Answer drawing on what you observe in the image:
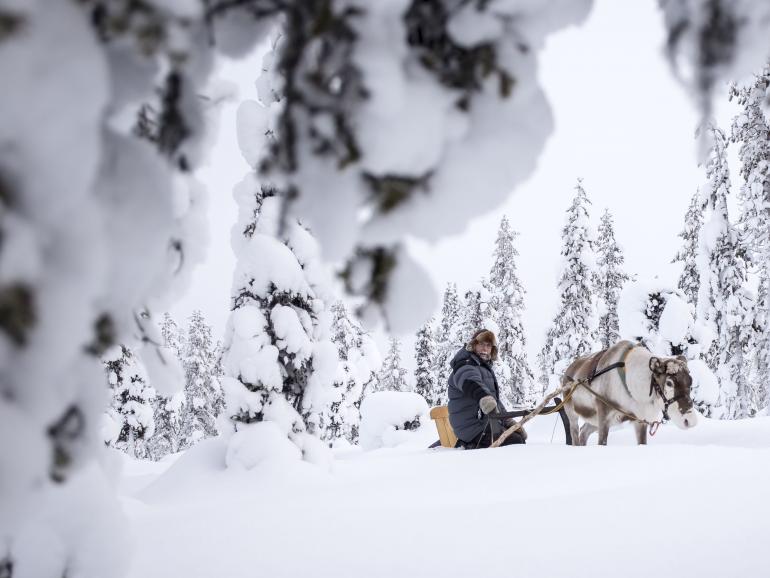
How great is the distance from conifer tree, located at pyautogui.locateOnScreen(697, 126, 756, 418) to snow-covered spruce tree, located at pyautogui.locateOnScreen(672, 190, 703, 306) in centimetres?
387

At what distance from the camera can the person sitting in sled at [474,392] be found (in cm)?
735

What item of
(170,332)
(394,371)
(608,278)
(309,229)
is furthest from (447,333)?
(309,229)

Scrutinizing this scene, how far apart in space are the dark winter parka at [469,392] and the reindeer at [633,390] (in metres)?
1.60

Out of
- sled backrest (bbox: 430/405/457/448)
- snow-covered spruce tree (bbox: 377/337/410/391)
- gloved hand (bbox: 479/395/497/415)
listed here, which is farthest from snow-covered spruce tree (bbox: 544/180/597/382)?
gloved hand (bbox: 479/395/497/415)

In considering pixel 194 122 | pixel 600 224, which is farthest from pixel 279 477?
pixel 600 224

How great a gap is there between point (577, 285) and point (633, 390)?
756 inches

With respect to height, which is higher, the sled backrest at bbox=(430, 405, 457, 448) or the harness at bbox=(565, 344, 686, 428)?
the harness at bbox=(565, 344, 686, 428)

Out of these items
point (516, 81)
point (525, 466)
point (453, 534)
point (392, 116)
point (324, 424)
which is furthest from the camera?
point (324, 424)

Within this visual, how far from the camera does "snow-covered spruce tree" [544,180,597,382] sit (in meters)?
25.1

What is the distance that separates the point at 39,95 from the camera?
87 centimetres

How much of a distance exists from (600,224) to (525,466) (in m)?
27.2

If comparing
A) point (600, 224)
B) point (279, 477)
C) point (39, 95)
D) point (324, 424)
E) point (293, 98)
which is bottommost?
point (324, 424)

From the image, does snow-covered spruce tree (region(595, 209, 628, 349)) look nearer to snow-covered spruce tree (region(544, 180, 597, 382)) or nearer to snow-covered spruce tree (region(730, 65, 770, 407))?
snow-covered spruce tree (region(544, 180, 597, 382))

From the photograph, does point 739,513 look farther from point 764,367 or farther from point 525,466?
point 764,367
